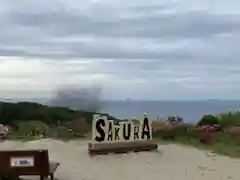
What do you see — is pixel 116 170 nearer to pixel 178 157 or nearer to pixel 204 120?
pixel 178 157

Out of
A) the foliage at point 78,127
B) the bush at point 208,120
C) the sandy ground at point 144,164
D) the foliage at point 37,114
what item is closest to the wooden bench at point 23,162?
the sandy ground at point 144,164

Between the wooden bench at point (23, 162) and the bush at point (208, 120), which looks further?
the bush at point (208, 120)

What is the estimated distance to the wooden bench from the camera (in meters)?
9.88

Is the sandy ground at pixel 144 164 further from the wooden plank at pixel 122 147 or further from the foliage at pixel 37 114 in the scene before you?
the foliage at pixel 37 114

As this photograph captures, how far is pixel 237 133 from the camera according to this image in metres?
16.8

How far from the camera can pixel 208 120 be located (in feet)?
64.4

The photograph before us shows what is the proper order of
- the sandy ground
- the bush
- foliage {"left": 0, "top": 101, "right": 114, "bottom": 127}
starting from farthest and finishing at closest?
foliage {"left": 0, "top": 101, "right": 114, "bottom": 127} → the bush → the sandy ground

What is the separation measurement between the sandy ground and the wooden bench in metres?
1.24

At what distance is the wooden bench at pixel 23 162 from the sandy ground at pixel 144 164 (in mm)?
1241

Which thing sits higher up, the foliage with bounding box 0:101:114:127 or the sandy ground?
the foliage with bounding box 0:101:114:127

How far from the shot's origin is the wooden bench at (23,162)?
9.88 meters

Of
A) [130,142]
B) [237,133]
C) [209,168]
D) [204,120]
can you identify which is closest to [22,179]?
[209,168]

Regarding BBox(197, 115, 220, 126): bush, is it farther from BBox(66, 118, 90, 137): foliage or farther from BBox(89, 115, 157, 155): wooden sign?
BBox(89, 115, 157, 155): wooden sign

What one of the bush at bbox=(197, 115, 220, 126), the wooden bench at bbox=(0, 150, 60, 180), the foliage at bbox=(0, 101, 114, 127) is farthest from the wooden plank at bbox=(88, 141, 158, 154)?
the foliage at bbox=(0, 101, 114, 127)
